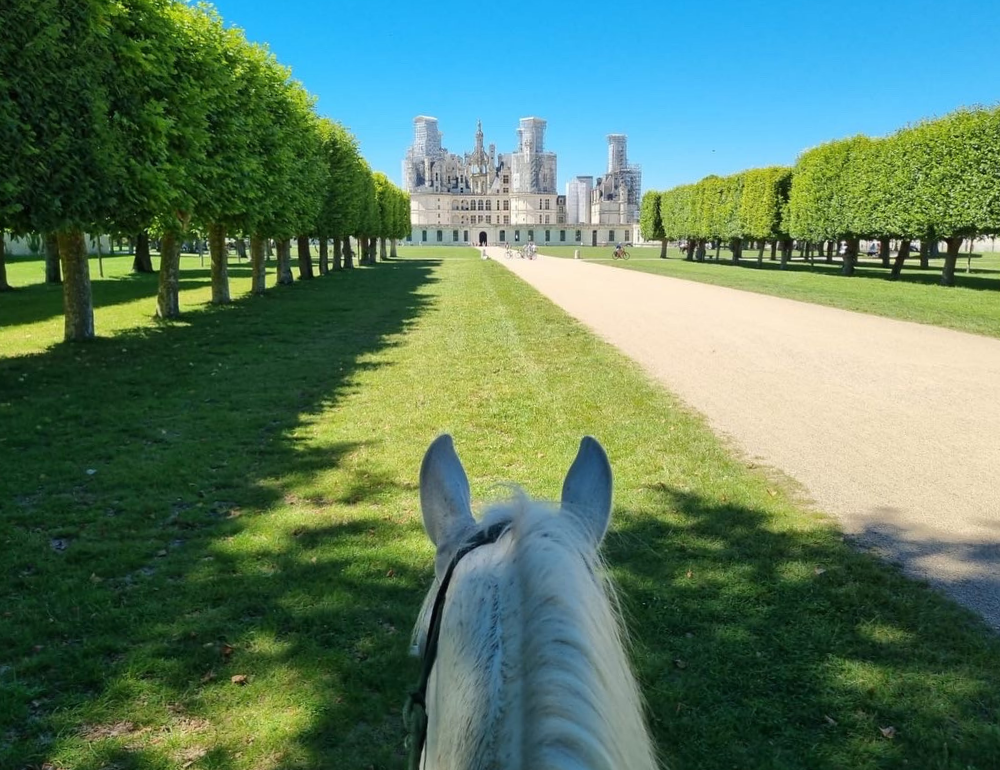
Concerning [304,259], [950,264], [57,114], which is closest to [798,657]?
[57,114]

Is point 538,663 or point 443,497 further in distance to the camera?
point 443,497

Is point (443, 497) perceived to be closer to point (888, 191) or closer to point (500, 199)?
point (888, 191)

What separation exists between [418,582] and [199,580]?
131 cm

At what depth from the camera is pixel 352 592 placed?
161 inches

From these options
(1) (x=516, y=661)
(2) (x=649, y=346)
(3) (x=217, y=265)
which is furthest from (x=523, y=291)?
(1) (x=516, y=661)

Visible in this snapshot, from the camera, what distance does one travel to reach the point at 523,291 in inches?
985

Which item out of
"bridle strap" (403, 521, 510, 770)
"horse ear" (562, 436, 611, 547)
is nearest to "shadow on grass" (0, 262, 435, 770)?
"bridle strap" (403, 521, 510, 770)

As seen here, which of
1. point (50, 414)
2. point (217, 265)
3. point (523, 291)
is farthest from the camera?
point (523, 291)

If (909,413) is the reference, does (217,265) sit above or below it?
above

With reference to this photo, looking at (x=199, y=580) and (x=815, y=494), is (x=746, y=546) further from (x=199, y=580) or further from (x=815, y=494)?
(x=199, y=580)

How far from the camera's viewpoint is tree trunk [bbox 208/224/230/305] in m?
18.4

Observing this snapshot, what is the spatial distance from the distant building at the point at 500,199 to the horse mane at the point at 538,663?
139230 mm

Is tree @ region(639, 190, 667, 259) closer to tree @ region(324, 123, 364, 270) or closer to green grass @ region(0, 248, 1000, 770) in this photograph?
tree @ region(324, 123, 364, 270)

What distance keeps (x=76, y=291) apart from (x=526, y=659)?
542 inches
